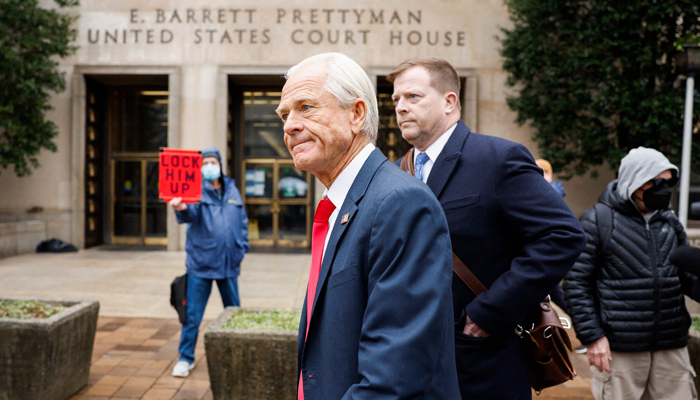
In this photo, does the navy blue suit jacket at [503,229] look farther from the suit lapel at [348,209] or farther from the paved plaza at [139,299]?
the paved plaza at [139,299]

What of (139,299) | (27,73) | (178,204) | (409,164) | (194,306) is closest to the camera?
(409,164)

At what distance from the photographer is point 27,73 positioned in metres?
11.3

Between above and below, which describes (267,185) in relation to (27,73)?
below

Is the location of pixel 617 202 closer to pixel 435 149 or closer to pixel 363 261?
pixel 435 149

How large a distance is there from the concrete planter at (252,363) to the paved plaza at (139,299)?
676 mm

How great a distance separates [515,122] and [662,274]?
9.61 metres

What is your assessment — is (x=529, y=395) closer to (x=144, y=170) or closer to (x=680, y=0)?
(x=680, y=0)

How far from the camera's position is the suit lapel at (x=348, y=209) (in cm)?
133

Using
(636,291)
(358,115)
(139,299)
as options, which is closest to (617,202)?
(636,291)

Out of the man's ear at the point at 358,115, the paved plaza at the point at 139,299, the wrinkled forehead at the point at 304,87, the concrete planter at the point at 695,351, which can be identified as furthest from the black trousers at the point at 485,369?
the paved plaza at the point at 139,299

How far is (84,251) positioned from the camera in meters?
12.7

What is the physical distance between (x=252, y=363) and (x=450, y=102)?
237 cm

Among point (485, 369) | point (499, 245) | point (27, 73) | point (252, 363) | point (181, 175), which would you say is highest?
point (27, 73)

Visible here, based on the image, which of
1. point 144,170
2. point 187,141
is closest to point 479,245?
point 187,141
